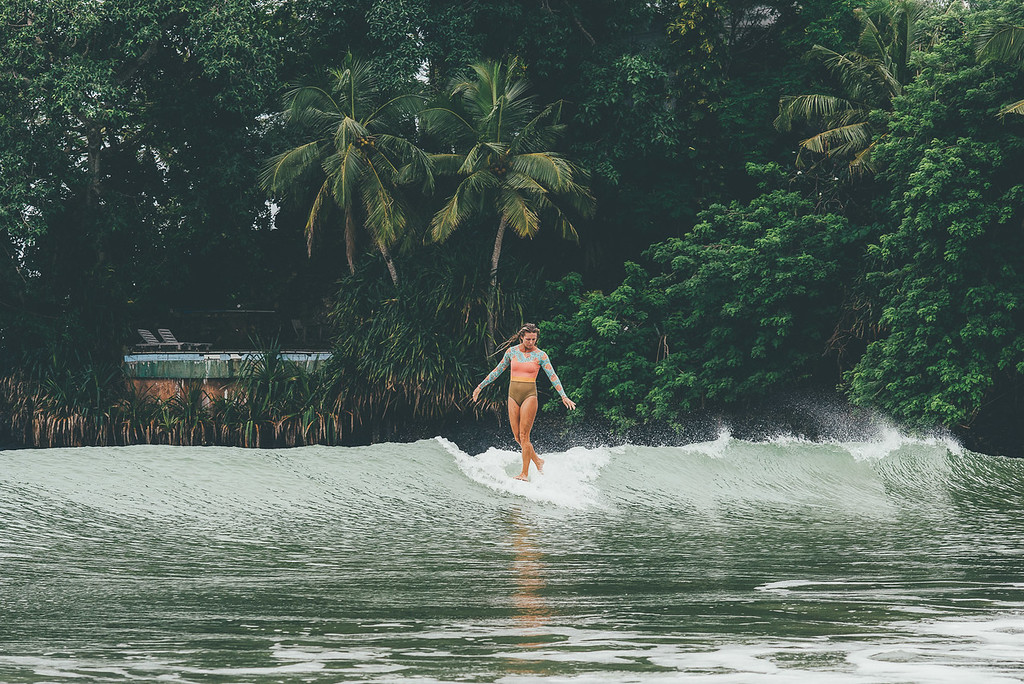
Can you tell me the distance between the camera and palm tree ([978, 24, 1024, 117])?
2112cm

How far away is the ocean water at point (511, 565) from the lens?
557cm

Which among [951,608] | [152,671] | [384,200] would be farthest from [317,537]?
[384,200]

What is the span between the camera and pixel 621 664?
5438mm

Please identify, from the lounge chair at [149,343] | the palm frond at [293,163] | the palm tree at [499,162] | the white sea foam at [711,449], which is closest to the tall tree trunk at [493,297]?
the palm tree at [499,162]

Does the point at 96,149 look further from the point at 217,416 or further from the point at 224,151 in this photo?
the point at 217,416

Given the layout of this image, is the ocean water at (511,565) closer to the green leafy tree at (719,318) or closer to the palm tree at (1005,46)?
the palm tree at (1005,46)

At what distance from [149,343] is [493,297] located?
390 inches

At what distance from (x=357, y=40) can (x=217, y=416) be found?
9.78 meters

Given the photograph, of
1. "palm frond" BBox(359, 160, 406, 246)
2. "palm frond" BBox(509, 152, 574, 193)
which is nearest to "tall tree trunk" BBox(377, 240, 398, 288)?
"palm frond" BBox(359, 160, 406, 246)

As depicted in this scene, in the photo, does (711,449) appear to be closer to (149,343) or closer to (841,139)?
(841,139)

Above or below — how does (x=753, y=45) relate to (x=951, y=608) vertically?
above

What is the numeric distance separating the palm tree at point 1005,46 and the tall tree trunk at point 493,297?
10334 mm

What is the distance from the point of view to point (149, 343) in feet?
103

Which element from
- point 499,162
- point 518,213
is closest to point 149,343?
point 499,162
